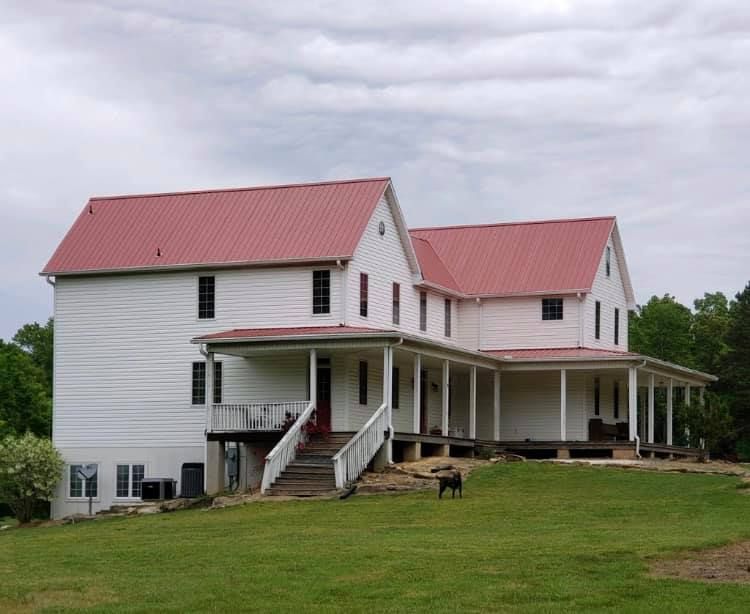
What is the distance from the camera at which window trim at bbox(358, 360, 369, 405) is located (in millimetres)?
44625

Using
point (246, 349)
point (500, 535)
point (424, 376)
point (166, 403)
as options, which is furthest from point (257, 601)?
point (424, 376)

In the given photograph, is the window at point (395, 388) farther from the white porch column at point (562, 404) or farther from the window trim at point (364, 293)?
the white porch column at point (562, 404)

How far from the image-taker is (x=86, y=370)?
47625 mm

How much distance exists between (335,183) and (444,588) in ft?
92.1

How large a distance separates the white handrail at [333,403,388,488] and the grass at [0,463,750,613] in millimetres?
2148

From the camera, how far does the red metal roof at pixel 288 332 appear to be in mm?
41656

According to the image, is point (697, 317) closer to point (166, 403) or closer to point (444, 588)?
point (166, 403)

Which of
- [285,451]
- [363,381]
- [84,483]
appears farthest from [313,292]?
[84,483]

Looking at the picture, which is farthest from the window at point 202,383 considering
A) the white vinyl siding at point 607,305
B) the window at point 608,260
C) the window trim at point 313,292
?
the window at point 608,260

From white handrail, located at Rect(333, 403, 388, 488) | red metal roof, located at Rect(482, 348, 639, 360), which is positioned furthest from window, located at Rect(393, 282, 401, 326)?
white handrail, located at Rect(333, 403, 388, 488)

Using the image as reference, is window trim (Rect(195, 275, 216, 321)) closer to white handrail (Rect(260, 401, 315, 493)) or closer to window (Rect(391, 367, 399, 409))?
window (Rect(391, 367, 399, 409))

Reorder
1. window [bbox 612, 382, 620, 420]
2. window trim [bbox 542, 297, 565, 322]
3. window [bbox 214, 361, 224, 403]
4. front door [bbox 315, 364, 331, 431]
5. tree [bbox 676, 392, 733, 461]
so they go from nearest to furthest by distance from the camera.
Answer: front door [bbox 315, 364, 331, 431] → window [bbox 214, 361, 224, 403] → tree [bbox 676, 392, 733, 461] → window trim [bbox 542, 297, 565, 322] → window [bbox 612, 382, 620, 420]

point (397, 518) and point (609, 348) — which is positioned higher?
point (609, 348)

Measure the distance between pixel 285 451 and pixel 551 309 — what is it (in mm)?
16254
